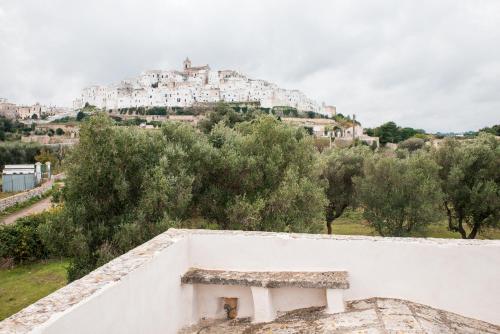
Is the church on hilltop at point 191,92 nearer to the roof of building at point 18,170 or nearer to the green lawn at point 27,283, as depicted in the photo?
the roof of building at point 18,170

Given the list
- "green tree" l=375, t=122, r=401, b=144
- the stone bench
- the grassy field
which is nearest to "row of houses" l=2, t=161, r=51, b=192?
the grassy field

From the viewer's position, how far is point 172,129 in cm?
1105

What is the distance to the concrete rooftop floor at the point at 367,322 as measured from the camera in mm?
3934

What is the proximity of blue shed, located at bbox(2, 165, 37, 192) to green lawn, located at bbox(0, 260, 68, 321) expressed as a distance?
19.6 metres

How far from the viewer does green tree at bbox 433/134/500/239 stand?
53.9 feet

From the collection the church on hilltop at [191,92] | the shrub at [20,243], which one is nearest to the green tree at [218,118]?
the shrub at [20,243]

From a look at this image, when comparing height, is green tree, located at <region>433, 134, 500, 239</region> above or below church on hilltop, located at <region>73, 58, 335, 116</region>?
below

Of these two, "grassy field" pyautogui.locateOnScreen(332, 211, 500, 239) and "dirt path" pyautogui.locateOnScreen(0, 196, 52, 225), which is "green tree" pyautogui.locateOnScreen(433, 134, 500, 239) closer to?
"grassy field" pyautogui.locateOnScreen(332, 211, 500, 239)

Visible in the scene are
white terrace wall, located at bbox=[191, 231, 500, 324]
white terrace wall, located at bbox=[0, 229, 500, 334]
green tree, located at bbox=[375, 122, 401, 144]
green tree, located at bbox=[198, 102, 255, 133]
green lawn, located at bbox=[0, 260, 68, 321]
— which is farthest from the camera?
green tree, located at bbox=[375, 122, 401, 144]

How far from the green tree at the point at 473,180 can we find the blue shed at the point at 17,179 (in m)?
32.0

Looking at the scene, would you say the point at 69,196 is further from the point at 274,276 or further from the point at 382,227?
the point at 382,227

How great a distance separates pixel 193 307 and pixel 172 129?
6883 millimetres

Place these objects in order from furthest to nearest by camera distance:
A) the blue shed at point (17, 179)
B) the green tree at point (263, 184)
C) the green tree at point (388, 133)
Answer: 1. the green tree at point (388, 133)
2. the blue shed at point (17, 179)
3. the green tree at point (263, 184)

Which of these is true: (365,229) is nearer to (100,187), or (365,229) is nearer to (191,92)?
(100,187)
